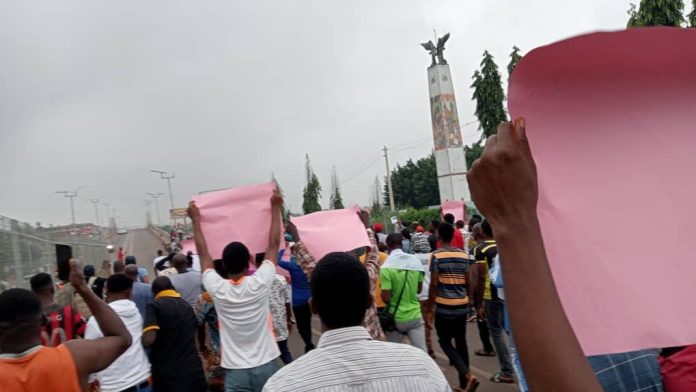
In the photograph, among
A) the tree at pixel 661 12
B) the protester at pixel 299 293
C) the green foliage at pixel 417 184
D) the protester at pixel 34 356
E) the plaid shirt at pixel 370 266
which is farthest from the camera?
the green foliage at pixel 417 184

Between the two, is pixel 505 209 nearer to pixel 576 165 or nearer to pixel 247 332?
pixel 576 165

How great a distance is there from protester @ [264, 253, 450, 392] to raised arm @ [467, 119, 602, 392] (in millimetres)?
946

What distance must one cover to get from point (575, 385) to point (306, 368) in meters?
1.09

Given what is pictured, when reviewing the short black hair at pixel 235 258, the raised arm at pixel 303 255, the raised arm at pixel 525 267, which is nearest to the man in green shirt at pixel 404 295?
the raised arm at pixel 303 255

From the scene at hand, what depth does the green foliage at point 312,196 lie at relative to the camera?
46.3m

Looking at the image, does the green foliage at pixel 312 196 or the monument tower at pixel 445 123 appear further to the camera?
the green foliage at pixel 312 196

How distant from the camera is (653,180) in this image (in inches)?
49.4

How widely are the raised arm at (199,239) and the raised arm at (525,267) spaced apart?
312cm

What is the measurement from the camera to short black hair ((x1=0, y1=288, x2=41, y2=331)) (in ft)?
8.01

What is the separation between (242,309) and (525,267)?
10.2ft

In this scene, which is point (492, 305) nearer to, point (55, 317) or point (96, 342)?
point (55, 317)

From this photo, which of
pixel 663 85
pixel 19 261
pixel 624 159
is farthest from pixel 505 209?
pixel 19 261

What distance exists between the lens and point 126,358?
13.3 feet

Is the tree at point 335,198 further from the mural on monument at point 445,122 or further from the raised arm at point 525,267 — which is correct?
the raised arm at point 525,267
